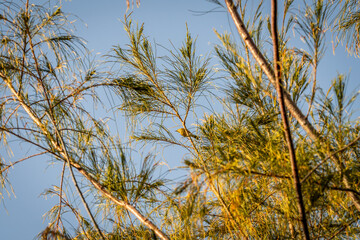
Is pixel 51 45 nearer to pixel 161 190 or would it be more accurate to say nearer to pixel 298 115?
pixel 161 190

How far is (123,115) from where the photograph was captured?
2.75ft

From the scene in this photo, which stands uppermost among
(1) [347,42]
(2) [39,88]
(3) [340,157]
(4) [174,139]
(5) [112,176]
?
(1) [347,42]

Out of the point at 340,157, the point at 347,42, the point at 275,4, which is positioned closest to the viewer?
the point at 275,4

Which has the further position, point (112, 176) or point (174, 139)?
point (174, 139)

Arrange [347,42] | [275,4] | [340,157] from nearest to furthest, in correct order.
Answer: [275,4], [340,157], [347,42]

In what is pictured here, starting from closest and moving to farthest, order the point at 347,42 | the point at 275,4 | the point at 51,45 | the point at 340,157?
1. the point at 275,4
2. the point at 340,157
3. the point at 51,45
4. the point at 347,42

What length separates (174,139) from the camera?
83 cm

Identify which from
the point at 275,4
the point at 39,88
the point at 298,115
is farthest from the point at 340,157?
the point at 39,88

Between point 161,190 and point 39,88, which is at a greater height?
point 39,88

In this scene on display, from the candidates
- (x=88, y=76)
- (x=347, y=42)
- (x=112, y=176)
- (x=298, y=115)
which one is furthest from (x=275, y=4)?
(x=347, y=42)

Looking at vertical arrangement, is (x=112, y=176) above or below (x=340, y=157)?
above

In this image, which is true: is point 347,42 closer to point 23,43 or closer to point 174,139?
point 174,139

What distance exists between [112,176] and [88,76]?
0.25m

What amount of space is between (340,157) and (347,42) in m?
0.71
